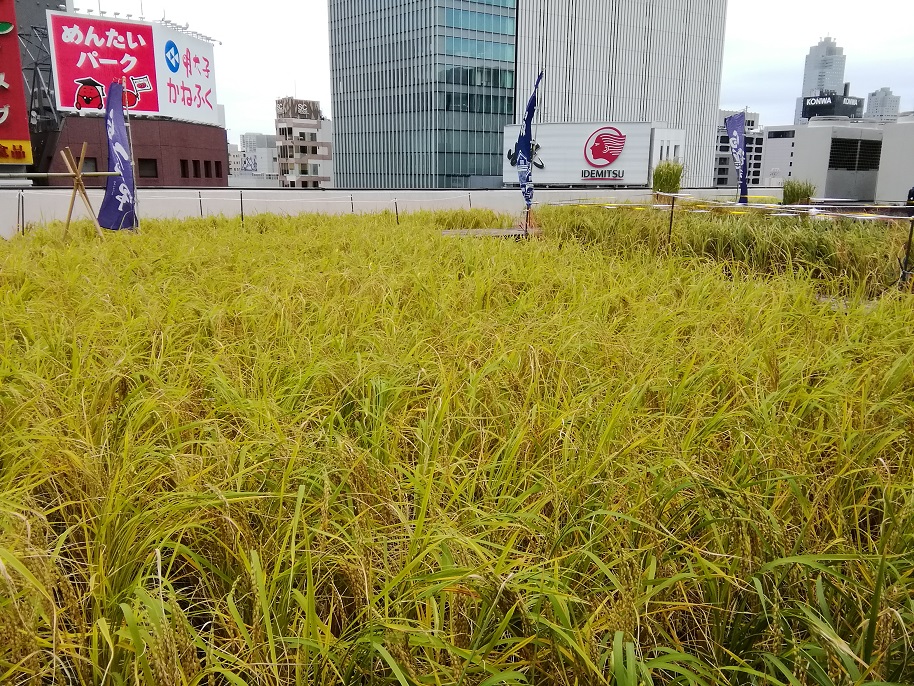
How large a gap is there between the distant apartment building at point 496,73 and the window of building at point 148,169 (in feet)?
101

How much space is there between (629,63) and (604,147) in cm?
3706

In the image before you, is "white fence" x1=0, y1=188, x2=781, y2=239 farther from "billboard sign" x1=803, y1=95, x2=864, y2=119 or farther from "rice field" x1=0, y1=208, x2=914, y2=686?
"billboard sign" x1=803, y1=95, x2=864, y2=119

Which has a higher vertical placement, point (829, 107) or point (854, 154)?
point (829, 107)

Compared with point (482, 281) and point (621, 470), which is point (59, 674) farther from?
point (482, 281)

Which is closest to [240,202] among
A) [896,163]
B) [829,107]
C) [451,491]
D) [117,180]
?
[117,180]

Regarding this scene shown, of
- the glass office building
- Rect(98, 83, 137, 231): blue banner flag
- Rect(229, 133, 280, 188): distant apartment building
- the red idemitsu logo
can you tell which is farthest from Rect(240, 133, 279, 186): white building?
Rect(98, 83, 137, 231): blue banner flag

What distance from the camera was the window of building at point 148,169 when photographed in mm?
33406

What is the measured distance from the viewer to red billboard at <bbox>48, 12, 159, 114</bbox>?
1137 inches

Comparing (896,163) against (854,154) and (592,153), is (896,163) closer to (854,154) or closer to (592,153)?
(854,154)

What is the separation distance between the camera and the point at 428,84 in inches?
2571

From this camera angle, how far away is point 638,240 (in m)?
7.89

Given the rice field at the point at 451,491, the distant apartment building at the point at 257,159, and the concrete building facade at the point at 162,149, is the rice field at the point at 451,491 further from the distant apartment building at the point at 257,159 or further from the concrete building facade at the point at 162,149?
the distant apartment building at the point at 257,159

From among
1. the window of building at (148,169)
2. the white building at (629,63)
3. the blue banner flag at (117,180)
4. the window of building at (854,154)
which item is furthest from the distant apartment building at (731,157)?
the blue banner flag at (117,180)

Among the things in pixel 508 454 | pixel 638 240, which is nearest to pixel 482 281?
pixel 508 454
